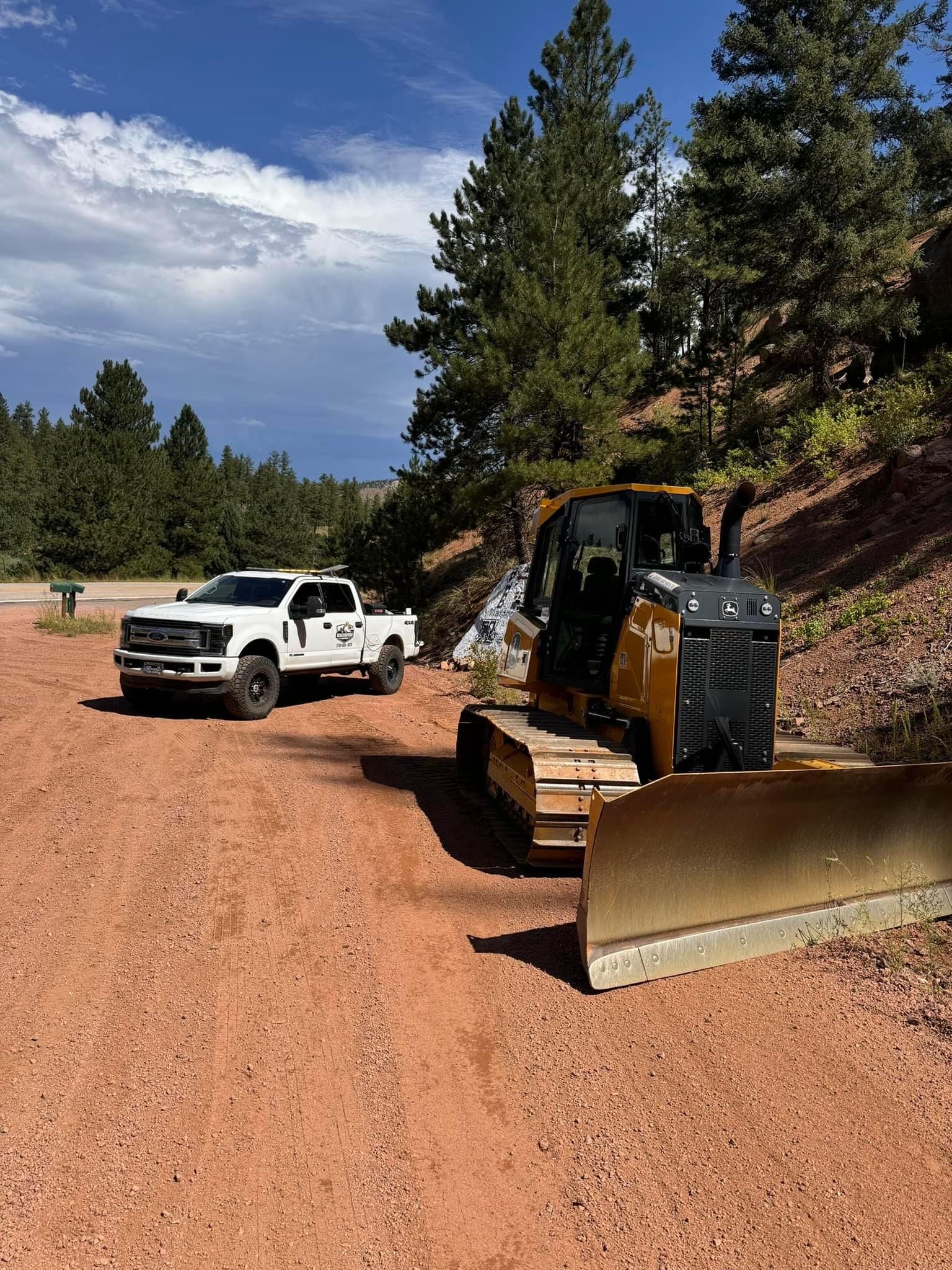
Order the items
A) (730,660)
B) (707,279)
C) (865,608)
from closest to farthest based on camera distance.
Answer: (730,660) → (865,608) → (707,279)

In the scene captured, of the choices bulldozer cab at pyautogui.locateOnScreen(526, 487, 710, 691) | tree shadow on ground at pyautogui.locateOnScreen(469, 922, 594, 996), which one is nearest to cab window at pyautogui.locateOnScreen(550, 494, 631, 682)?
bulldozer cab at pyautogui.locateOnScreen(526, 487, 710, 691)

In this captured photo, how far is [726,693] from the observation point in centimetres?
551

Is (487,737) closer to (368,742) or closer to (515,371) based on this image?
(368,742)

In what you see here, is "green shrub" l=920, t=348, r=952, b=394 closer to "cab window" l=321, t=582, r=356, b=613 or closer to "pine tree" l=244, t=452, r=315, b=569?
"cab window" l=321, t=582, r=356, b=613

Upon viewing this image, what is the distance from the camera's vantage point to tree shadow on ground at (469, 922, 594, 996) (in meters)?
4.43

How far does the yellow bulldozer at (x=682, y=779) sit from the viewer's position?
4.40 meters

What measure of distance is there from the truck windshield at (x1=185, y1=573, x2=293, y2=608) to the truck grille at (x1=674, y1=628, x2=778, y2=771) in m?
7.39

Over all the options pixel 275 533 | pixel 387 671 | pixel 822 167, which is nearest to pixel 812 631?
pixel 387 671

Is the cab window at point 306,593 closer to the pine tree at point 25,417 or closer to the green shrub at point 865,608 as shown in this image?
the green shrub at point 865,608

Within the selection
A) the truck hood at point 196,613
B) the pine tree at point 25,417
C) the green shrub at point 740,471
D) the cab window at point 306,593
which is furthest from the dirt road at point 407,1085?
the pine tree at point 25,417

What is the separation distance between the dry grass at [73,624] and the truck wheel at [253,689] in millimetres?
10600

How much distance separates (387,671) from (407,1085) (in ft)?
35.3

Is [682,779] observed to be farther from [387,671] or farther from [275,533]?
[275,533]

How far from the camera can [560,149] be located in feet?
70.0
